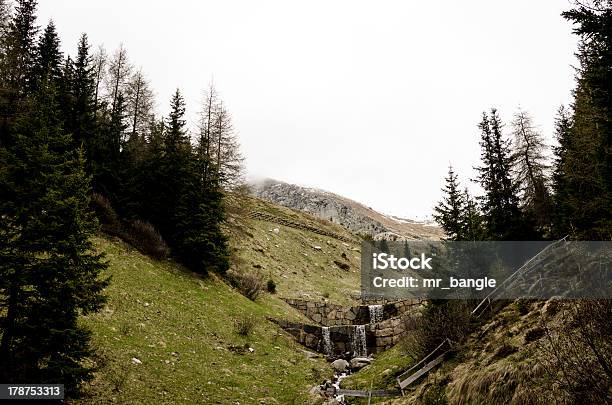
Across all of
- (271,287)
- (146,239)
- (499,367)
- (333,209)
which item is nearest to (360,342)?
(271,287)

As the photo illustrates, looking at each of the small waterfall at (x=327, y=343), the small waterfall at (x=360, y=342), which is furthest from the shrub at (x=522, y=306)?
the small waterfall at (x=327, y=343)

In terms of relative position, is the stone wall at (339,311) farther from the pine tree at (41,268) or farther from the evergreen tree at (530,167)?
the pine tree at (41,268)

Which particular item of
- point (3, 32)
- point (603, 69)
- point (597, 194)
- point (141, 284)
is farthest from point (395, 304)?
point (3, 32)

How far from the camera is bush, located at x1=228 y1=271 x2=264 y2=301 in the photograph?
29578 millimetres

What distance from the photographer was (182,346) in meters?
17.5

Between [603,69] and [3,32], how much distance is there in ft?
119

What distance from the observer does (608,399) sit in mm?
4918

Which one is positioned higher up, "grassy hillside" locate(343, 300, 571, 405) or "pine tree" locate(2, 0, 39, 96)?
"pine tree" locate(2, 0, 39, 96)

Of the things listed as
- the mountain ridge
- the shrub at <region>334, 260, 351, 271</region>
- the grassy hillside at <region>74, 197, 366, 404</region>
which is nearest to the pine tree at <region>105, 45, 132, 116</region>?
the grassy hillside at <region>74, 197, 366, 404</region>

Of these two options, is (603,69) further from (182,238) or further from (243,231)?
(243,231)

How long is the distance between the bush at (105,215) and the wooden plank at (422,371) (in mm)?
19606

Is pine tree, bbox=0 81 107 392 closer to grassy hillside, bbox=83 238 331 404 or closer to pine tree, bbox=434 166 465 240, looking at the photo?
grassy hillside, bbox=83 238 331 404

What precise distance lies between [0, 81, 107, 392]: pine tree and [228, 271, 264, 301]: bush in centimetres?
1874

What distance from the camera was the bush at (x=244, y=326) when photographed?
2177 centimetres
